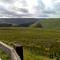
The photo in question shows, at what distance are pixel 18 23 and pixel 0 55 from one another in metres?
129

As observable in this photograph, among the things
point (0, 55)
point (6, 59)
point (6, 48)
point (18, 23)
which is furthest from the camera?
point (18, 23)

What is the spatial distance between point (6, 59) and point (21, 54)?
1.35 m

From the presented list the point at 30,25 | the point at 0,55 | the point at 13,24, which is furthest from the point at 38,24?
the point at 0,55

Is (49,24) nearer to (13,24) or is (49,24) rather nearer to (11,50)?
(13,24)

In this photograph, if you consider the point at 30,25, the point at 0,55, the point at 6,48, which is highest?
the point at 6,48

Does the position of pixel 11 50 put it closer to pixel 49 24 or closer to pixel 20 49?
pixel 20 49

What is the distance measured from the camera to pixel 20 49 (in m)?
5.20

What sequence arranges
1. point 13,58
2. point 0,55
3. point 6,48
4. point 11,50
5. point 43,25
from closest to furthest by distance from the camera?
point 13,58, point 11,50, point 6,48, point 0,55, point 43,25

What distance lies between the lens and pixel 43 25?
418 ft

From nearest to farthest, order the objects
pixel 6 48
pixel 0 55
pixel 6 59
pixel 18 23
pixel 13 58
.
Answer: pixel 13 58 < pixel 6 48 < pixel 6 59 < pixel 0 55 < pixel 18 23

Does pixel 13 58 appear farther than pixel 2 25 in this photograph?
No

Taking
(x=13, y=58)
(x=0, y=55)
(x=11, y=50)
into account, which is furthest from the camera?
(x=0, y=55)

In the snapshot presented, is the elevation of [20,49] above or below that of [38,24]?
above

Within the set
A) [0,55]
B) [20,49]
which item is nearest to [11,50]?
[20,49]
